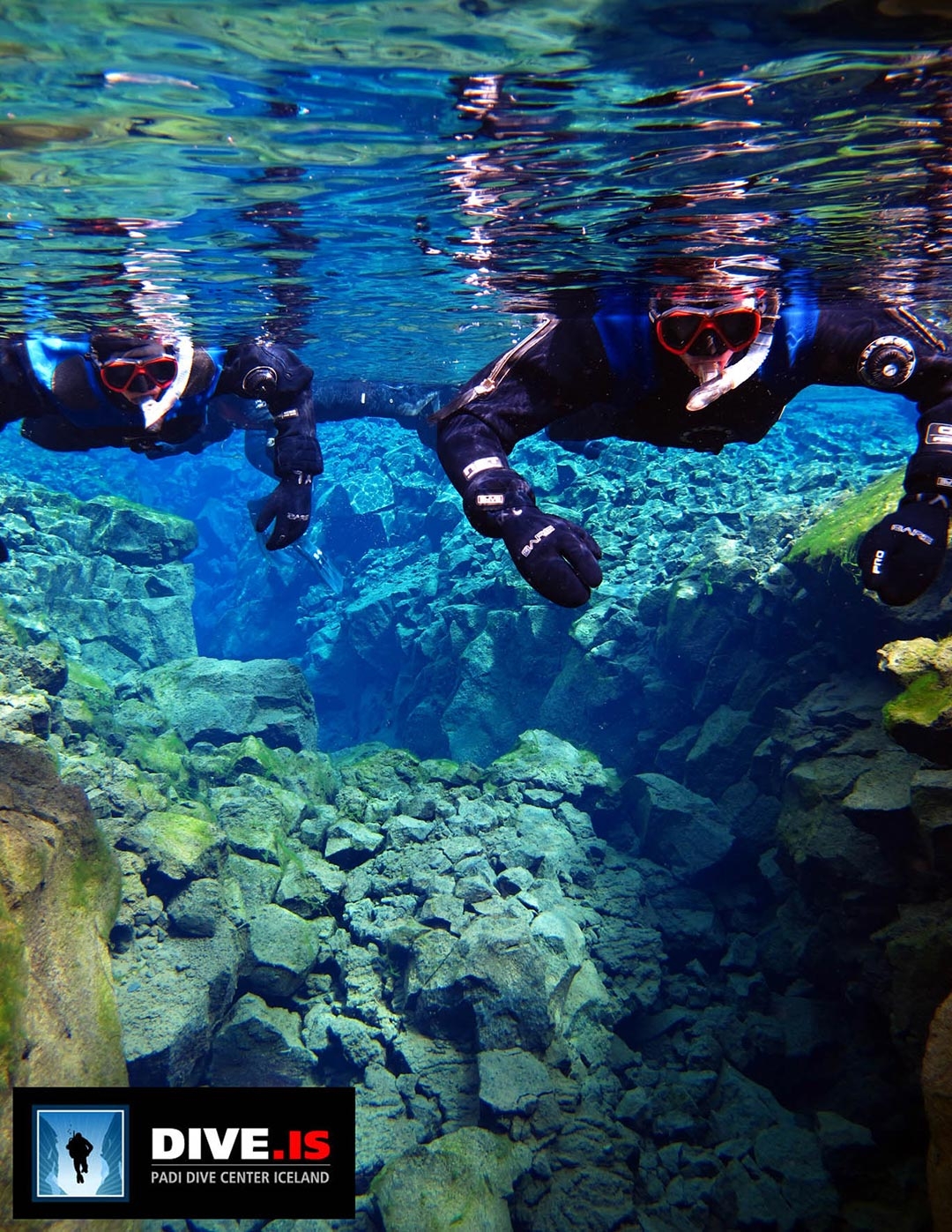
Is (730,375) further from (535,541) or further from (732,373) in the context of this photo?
(535,541)

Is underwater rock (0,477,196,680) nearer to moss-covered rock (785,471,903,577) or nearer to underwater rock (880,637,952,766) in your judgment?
moss-covered rock (785,471,903,577)

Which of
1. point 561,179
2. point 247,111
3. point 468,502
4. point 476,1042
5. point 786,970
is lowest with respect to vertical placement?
point 476,1042

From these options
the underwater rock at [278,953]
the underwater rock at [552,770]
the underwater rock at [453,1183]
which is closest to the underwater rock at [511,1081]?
the underwater rock at [453,1183]

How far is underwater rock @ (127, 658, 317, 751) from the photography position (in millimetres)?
10602

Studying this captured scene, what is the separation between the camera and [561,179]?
5.31m

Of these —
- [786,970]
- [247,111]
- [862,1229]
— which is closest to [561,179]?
[247,111]

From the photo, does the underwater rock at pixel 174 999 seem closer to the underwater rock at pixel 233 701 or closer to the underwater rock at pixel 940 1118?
the underwater rock at pixel 940 1118

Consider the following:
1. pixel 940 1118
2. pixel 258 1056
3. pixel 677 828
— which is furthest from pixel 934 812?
pixel 258 1056

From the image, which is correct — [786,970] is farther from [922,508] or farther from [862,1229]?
[922,508]

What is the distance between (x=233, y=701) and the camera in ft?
35.9

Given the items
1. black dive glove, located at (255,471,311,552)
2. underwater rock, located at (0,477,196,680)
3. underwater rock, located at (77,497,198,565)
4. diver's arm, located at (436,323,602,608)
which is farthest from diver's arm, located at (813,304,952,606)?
underwater rock, located at (77,497,198,565)

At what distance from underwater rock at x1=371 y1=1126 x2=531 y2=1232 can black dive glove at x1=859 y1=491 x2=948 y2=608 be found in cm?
439

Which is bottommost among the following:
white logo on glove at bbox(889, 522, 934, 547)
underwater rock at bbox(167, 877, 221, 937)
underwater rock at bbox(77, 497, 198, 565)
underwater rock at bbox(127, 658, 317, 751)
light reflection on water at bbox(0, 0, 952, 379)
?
underwater rock at bbox(167, 877, 221, 937)

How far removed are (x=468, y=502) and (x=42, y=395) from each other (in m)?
3.93
